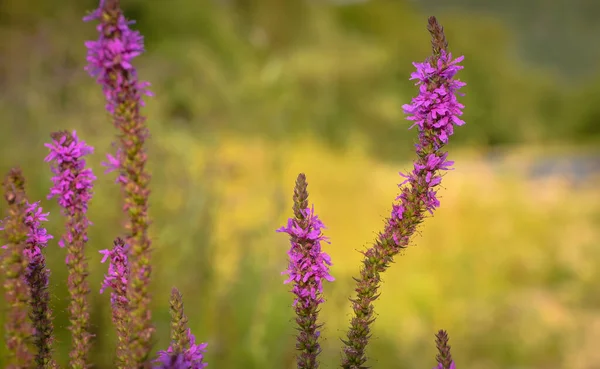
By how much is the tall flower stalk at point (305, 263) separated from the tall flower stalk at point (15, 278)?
382 mm

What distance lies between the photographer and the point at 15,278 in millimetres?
841

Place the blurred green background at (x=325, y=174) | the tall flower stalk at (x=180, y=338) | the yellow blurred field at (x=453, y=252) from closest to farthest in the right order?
the tall flower stalk at (x=180, y=338) → the blurred green background at (x=325, y=174) → the yellow blurred field at (x=453, y=252)

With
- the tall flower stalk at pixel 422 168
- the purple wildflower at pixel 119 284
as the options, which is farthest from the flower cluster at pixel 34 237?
the tall flower stalk at pixel 422 168

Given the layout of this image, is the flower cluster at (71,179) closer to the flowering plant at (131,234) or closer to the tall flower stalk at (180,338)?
the flowering plant at (131,234)

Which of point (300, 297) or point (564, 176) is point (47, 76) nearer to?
point (300, 297)

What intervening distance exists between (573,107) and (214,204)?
13.7 metres

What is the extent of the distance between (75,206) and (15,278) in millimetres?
190

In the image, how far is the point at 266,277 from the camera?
13.1ft

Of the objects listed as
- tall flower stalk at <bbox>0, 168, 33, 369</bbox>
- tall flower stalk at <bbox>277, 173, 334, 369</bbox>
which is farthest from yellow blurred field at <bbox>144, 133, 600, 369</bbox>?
tall flower stalk at <bbox>0, 168, 33, 369</bbox>

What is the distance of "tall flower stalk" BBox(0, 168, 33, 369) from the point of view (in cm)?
82

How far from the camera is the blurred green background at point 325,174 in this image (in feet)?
13.4

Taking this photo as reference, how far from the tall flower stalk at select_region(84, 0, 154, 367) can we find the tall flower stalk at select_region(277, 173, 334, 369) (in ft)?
0.82

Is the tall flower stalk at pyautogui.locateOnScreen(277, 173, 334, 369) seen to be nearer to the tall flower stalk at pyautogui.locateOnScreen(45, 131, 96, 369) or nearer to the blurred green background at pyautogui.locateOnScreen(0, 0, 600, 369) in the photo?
the blurred green background at pyautogui.locateOnScreen(0, 0, 600, 369)

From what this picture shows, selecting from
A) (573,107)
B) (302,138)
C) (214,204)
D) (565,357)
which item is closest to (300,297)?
(214,204)
